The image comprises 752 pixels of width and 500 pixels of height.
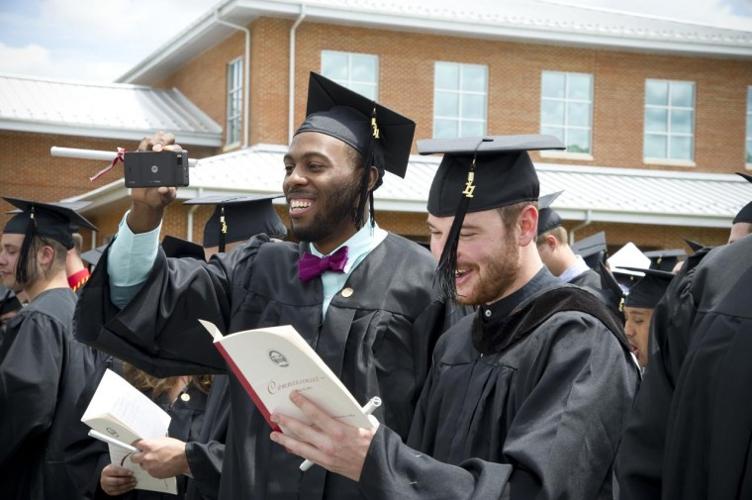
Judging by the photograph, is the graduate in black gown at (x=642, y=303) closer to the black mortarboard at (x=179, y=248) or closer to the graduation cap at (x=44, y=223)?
the black mortarboard at (x=179, y=248)

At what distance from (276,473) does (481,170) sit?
121 centimetres

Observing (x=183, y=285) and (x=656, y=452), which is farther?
(x=183, y=285)

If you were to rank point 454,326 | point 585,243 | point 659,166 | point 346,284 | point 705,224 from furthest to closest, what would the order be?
1. point 659,166
2. point 705,224
3. point 585,243
4. point 346,284
5. point 454,326

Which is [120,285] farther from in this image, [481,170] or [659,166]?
[659,166]

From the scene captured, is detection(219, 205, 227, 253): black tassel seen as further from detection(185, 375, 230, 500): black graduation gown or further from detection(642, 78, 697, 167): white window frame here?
detection(642, 78, 697, 167): white window frame

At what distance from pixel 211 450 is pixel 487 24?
70.8ft

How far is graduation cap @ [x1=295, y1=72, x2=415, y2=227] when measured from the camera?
402cm

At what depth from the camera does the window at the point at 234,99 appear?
25297 mm

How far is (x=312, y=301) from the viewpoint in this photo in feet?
12.8

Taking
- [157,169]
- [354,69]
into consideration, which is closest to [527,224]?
[157,169]

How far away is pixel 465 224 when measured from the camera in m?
3.34

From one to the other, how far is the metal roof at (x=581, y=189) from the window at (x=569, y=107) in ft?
2.39

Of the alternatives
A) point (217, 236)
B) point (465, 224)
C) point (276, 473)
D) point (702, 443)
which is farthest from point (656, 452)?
point (217, 236)

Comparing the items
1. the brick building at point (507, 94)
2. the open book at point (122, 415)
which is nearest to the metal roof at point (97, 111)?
the brick building at point (507, 94)
